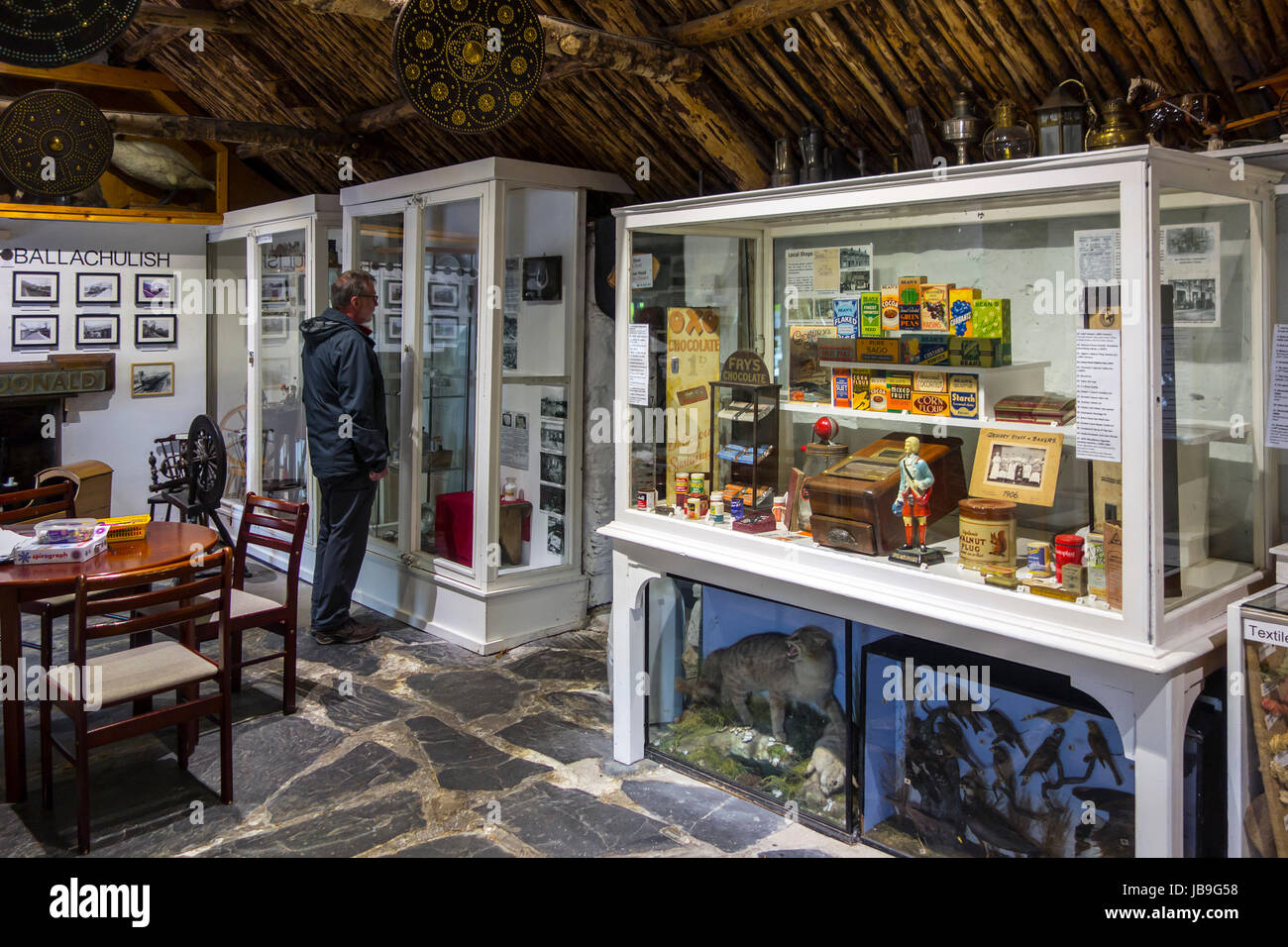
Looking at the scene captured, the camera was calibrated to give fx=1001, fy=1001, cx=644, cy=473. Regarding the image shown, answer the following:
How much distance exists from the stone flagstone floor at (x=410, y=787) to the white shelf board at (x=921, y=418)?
5.17 feet

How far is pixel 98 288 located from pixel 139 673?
5842 mm

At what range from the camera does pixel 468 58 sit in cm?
342

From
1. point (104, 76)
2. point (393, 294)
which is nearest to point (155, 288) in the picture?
point (104, 76)

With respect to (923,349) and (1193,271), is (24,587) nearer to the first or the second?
(923,349)

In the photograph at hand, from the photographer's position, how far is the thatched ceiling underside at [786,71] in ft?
11.5

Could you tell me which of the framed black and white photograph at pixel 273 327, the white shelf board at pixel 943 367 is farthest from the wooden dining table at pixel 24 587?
the framed black and white photograph at pixel 273 327

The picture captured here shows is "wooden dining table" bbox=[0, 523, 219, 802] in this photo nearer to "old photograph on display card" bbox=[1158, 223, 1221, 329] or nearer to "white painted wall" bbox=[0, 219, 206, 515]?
"old photograph on display card" bbox=[1158, 223, 1221, 329]

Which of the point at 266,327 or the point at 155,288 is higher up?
the point at 155,288

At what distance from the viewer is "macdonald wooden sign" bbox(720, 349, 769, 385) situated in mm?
4141

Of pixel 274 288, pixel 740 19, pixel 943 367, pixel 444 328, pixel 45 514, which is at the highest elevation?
pixel 740 19

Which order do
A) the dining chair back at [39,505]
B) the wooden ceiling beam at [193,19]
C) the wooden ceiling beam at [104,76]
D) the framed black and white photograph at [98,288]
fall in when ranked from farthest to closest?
the framed black and white photograph at [98,288] → the wooden ceiling beam at [104,76] → the wooden ceiling beam at [193,19] → the dining chair back at [39,505]

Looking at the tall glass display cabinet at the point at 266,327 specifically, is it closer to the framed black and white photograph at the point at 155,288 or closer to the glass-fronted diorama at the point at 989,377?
→ the framed black and white photograph at the point at 155,288

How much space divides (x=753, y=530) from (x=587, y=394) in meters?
2.52
